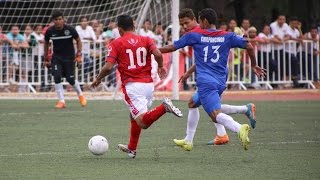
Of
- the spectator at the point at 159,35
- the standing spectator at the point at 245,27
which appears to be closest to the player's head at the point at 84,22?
the spectator at the point at 159,35

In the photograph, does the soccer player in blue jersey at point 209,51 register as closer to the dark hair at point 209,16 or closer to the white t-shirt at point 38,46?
the dark hair at point 209,16

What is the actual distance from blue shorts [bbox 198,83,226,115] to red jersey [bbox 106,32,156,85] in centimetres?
72

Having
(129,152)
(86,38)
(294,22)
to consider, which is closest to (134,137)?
(129,152)

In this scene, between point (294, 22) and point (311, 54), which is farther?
point (311, 54)

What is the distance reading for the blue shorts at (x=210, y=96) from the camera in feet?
40.4

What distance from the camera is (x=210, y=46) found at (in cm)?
1252

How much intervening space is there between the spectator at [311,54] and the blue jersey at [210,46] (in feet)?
52.3

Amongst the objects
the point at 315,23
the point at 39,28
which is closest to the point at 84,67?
the point at 39,28

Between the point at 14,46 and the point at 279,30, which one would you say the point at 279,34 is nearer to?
the point at 279,30

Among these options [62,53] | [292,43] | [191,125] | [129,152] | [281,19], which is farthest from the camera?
[292,43]

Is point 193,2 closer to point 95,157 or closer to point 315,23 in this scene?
point 315,23

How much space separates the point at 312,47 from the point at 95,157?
1707 centimetres

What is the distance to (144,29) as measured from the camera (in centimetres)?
2598

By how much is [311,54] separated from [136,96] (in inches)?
660
